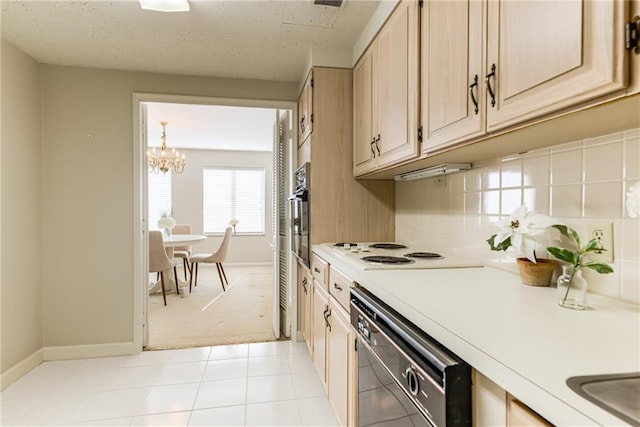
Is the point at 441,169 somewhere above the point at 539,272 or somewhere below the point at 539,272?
above

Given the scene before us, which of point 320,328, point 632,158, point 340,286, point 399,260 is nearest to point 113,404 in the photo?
point 320,328

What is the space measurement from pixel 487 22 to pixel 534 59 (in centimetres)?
26

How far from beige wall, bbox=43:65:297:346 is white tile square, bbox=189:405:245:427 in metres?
1.23

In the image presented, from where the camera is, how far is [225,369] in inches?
96.1

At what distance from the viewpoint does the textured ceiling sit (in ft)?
6.17

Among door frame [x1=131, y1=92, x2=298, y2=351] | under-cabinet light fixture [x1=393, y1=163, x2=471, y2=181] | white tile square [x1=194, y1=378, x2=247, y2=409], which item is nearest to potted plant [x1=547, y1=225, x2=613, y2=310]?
under-cabinet light fixture [x1=393, y1=163, x2=471, y2=181]

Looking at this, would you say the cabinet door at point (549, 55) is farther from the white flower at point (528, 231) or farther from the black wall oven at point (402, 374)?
the black wall oven at point (402, 374)

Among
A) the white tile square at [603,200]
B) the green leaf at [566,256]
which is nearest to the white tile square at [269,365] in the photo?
the green leaf at [566,256]

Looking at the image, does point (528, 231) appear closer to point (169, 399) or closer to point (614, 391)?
point (614, 391)

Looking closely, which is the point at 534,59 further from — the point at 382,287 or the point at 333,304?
the point at 333,304

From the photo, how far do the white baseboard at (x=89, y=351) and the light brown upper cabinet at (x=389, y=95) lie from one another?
7.77ft

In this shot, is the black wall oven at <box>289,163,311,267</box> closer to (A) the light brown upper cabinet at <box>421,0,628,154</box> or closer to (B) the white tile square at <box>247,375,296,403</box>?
(B) the white tile square at <box>247,375,296,403</box>

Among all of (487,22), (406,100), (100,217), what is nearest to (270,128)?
(100,217)

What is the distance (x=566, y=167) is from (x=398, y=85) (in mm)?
820
